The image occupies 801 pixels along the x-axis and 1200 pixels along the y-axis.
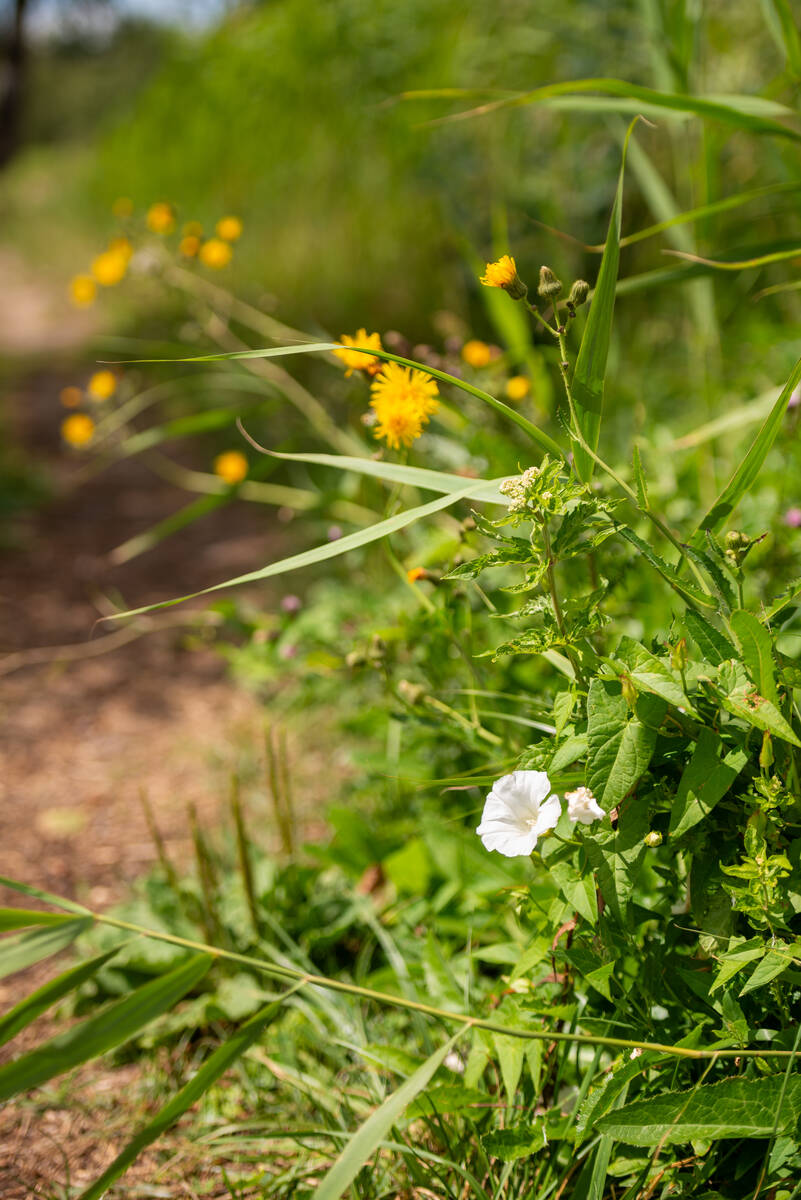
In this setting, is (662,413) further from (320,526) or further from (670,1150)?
(670,1150)

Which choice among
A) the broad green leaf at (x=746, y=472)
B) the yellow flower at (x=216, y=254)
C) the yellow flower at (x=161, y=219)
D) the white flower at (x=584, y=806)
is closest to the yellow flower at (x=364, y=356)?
the broad green leaf at (x=746, y=472)

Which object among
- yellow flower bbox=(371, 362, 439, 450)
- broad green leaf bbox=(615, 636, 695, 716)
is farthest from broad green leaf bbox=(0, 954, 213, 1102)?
yellow flower bbox=(371, 362, 439, 450)

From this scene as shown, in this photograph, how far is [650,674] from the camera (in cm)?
77

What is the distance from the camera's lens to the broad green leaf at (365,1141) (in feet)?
2.19

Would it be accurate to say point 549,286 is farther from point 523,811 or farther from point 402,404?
point 523,811

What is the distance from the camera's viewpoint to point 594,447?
2.94ft

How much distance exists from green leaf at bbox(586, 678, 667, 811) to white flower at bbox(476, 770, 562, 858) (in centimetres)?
5

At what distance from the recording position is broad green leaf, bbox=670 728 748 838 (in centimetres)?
75

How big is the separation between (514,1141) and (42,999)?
45 cm

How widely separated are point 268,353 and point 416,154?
135 inches

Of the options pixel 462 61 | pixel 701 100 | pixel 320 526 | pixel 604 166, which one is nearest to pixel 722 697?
pixel 701 100

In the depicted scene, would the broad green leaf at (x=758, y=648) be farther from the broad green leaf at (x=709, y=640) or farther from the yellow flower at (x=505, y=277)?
the yellow flower at (x=505, y=277)

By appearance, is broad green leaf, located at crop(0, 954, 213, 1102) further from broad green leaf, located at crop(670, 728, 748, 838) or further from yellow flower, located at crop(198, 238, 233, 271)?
yellow flower, located at crop(198, 238, 233, 271)

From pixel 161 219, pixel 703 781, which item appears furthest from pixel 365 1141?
pixel 161 219
